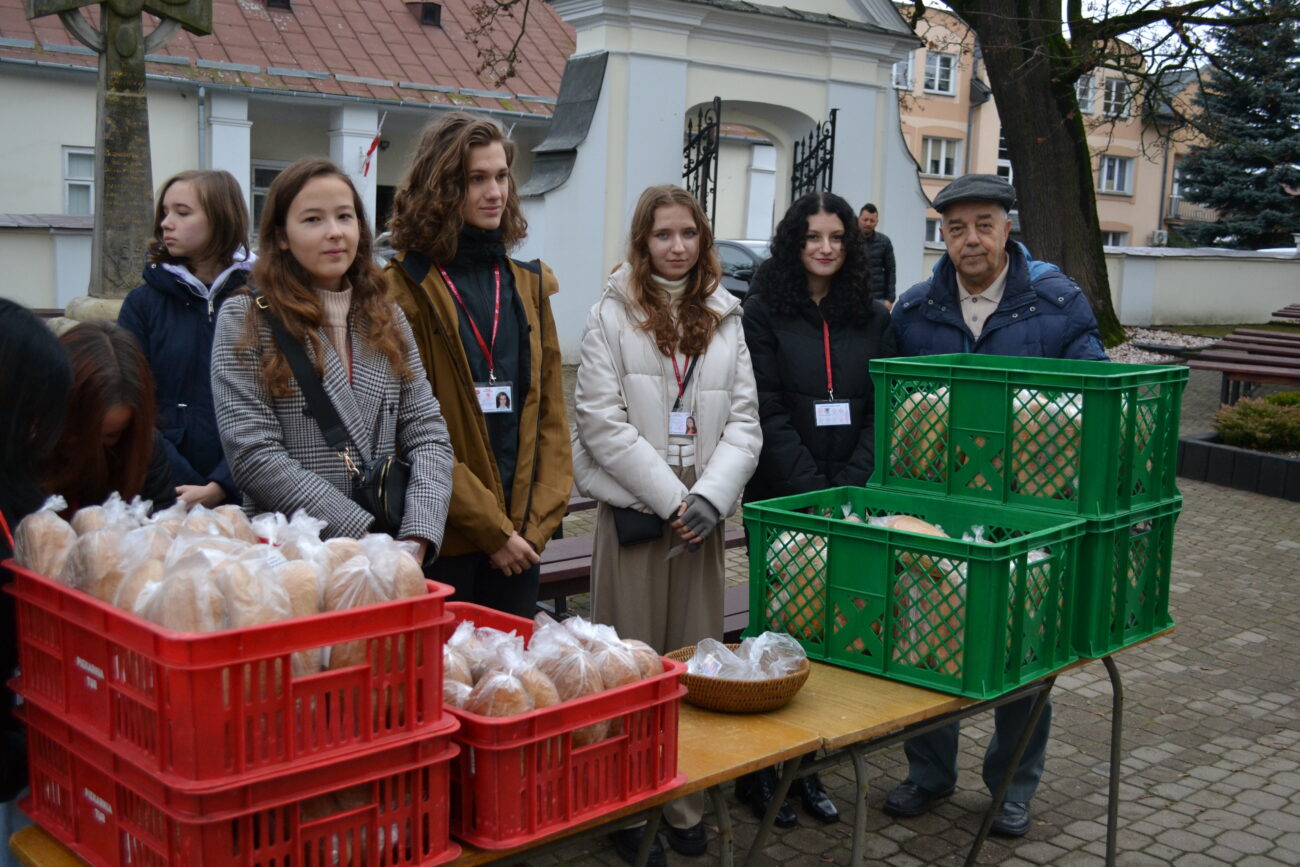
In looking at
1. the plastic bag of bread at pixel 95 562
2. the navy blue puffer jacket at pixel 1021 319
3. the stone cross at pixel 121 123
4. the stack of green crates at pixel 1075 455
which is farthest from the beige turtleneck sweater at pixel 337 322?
the stone cross at pixel 121 123

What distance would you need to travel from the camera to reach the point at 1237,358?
12.5m

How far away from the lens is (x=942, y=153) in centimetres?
4234

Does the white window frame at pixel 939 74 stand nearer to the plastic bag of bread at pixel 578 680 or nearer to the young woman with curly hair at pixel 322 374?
the young woman with curly hair at pixel 322 374

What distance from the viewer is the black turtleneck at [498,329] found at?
3562 millimetres

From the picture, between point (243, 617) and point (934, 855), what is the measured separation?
9.20ft

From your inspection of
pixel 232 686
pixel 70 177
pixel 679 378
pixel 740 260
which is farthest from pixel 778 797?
pixel 70 177

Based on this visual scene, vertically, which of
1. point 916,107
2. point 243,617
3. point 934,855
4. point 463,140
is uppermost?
point 916,107

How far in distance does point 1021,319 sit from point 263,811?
294 centimetres

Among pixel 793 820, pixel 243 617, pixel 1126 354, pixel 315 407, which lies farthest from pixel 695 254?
pixel 1126 354

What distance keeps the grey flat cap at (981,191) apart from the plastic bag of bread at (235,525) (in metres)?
2.50

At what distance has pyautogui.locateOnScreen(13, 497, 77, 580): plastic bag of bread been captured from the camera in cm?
198

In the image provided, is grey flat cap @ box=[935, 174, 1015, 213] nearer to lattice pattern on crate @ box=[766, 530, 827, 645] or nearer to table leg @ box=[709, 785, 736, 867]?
lattice pattern on crate @ box=[766, 530, 827, 645]

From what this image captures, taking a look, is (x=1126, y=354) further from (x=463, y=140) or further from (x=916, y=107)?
(x=916, y=107)

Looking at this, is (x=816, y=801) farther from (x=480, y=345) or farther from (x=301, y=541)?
(x=301, y=541)
